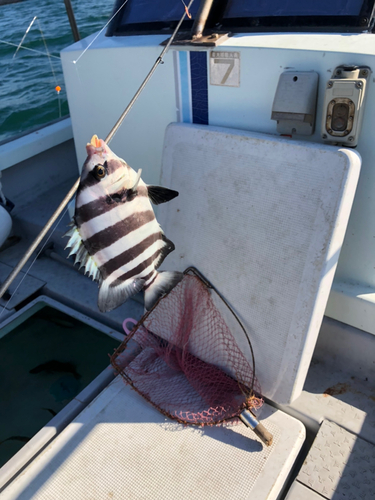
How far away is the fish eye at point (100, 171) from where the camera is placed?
57.4 inches

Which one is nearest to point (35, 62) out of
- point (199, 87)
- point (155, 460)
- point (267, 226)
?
point (199, 87)

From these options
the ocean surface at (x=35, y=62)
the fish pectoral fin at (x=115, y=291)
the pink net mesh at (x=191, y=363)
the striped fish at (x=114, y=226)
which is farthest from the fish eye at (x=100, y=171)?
the ocean surface at (x=35, y=62)

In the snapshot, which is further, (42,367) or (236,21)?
(42,367)

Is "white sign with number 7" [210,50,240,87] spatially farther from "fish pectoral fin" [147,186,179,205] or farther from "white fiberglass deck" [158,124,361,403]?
"fish pectoral fin" [147,186,179,205]

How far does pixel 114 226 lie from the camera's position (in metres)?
1.54

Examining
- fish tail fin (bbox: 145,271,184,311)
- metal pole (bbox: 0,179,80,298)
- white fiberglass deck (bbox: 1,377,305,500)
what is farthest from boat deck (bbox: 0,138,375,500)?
metal pole (bbox: 0,179,80,298)

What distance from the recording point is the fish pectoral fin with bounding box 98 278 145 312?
1659 millimetres

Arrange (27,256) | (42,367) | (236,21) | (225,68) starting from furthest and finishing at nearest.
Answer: (42,367)
(236,21)
(225,68)
(27,256)

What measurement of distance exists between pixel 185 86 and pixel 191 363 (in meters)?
1.71

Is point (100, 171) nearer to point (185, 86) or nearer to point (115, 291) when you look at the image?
point (115, 291)

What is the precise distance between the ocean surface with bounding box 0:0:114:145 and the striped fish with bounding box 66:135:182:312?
174 inches

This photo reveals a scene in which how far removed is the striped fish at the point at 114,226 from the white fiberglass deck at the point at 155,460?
0.84 metres

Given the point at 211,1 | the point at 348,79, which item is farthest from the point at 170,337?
the point at 211,1

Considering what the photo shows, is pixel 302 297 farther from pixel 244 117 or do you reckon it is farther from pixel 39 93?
pixel 39 93
